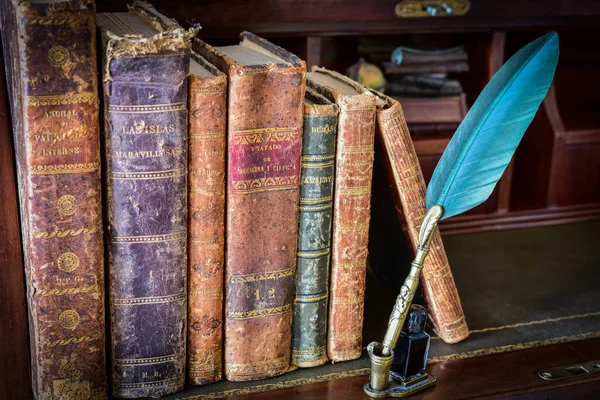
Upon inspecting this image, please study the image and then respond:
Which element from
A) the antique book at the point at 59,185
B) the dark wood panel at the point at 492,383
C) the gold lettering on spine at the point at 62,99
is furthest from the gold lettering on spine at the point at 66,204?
the dark wood panel at the point at 492,383

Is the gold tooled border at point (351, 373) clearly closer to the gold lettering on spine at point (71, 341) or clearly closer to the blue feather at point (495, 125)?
the gold lettering on spine at point (71, 341)

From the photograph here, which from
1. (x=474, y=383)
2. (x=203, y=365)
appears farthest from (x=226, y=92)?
(x=474, y=383)

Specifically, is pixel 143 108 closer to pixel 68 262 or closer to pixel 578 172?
pixel 68 262

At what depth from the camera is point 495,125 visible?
3.29 ft

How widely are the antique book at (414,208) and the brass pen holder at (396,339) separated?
0.34 ft

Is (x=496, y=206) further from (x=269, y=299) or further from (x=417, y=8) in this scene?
(x=269, y=299)

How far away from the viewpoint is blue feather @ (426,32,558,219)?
997mm

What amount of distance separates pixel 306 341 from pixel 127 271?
278 mm

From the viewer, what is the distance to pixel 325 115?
103 centimetres

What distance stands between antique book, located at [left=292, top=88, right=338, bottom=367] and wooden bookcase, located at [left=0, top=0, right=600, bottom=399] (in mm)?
400

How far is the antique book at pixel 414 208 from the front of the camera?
1085 millimetres

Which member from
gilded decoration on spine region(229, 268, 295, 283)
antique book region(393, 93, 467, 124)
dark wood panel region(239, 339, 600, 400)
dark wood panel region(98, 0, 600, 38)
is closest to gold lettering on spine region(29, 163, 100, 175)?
gilded decoration on spine region(229, 268, 295, 283)

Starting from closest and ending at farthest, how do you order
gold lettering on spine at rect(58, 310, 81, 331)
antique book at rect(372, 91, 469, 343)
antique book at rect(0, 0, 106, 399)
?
antique book at rect(0, 0, 106, 399)
gold lettering on spine at rect(58, 310, 81, 331)
antique book at rect(372, 91, 469, 343)

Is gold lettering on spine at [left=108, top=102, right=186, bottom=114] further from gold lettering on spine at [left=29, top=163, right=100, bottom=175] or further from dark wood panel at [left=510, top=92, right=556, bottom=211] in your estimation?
dark wood panel at [left=510, top=92, right=556, bottom=211]
